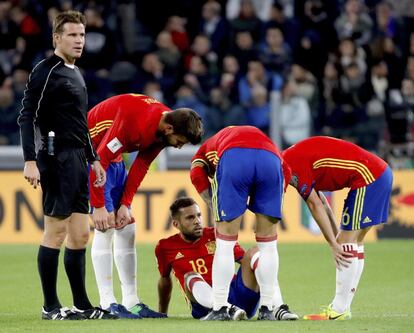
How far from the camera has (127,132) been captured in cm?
898

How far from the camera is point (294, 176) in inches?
352

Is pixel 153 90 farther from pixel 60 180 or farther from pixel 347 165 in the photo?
pixel 60 180

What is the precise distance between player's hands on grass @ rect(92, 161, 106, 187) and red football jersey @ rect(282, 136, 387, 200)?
1.38 meters

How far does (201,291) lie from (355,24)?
12.2m

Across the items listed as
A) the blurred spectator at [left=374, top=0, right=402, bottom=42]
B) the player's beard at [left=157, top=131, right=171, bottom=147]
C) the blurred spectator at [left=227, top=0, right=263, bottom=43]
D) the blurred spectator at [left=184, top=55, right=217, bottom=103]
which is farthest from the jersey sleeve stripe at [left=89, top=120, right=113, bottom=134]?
the blurred spectator at [left=374, top=0, right=402, bottom=42]

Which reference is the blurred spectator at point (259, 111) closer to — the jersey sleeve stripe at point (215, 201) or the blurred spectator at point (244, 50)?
the blurred spectator at point (244, 50)

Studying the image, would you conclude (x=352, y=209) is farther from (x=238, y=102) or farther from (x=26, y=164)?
(x=238, y=102)

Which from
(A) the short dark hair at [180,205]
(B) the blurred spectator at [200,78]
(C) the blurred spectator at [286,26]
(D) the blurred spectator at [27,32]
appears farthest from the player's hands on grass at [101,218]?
(C) the blurred spectator at [286,26]

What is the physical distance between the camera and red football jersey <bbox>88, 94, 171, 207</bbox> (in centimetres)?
895

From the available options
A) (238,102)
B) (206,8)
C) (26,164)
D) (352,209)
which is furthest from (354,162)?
(206,8)

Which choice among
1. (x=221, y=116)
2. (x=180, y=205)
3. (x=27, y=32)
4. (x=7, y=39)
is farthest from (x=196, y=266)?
(x=7, y=39)

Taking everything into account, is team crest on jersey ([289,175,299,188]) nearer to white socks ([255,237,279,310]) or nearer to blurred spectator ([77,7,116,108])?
white socks ([255,237,279,310])

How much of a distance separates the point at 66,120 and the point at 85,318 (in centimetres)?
145

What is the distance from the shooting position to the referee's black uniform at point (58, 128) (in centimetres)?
841
